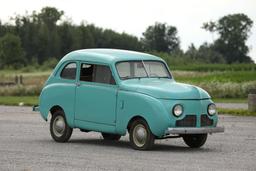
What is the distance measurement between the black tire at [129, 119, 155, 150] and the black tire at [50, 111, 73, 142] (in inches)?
85.5

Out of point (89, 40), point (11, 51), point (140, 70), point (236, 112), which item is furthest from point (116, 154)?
point (89, 40)

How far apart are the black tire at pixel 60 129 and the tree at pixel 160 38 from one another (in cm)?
15437

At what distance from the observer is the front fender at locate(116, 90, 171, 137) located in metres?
16.4

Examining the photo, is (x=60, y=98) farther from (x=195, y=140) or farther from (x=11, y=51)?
(x=11, y=51)

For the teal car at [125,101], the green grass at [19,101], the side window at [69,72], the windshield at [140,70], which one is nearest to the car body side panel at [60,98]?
the teal car at [125,101]

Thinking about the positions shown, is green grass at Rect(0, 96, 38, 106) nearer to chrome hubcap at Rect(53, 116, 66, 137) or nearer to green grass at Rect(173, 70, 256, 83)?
green grass at Rect(173, 70, 256, 83)

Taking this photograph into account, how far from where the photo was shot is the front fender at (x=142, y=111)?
16391 millimetres

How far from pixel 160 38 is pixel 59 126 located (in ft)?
521

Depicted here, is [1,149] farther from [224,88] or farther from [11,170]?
[224,88]

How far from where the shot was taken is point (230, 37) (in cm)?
16850

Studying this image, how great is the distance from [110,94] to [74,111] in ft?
3.95

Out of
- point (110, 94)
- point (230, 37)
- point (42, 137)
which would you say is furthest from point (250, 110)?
point (230, 37)

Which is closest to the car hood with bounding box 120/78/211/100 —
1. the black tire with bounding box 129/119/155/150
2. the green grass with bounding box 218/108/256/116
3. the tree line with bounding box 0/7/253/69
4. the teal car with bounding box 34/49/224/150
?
the teal car with bounding box 34/49/224/150

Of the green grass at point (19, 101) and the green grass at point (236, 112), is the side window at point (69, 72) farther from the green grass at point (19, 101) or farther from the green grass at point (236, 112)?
the green grass at point (19, 101)
